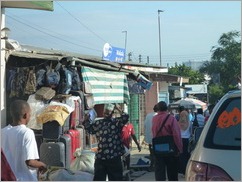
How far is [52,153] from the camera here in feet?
29.7

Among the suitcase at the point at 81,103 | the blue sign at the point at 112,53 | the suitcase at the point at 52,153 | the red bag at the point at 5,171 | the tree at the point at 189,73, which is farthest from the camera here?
the tree at the point at 189,73

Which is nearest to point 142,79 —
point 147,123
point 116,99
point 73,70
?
point 116,99

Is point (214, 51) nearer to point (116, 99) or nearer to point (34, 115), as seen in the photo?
point (116, 99)

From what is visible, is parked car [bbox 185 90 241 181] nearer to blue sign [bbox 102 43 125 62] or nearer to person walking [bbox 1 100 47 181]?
person walking [bbox 1 100 47 181]

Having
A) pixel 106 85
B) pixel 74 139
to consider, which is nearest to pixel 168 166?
pixel 74 139

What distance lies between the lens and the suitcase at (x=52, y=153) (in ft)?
29.6

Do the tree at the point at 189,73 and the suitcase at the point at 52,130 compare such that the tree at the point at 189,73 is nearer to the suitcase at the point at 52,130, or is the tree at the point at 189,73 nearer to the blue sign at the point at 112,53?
the blue sign at the point at 112,53

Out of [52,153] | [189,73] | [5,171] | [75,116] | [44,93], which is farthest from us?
[189,73]

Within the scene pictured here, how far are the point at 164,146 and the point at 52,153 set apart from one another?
6.94 ft

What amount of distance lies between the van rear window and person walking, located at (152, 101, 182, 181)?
376 cm

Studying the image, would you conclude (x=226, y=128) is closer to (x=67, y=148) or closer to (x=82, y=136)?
(x=67, y=148)

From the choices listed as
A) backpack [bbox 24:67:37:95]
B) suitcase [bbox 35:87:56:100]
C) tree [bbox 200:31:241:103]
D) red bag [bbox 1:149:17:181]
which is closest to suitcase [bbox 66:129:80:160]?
suitcase [bbox 35:87:56:100]

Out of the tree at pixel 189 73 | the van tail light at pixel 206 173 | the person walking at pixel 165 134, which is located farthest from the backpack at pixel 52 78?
the tree at pixel 189 73

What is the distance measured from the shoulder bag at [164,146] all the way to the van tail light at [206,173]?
12.9 feet
